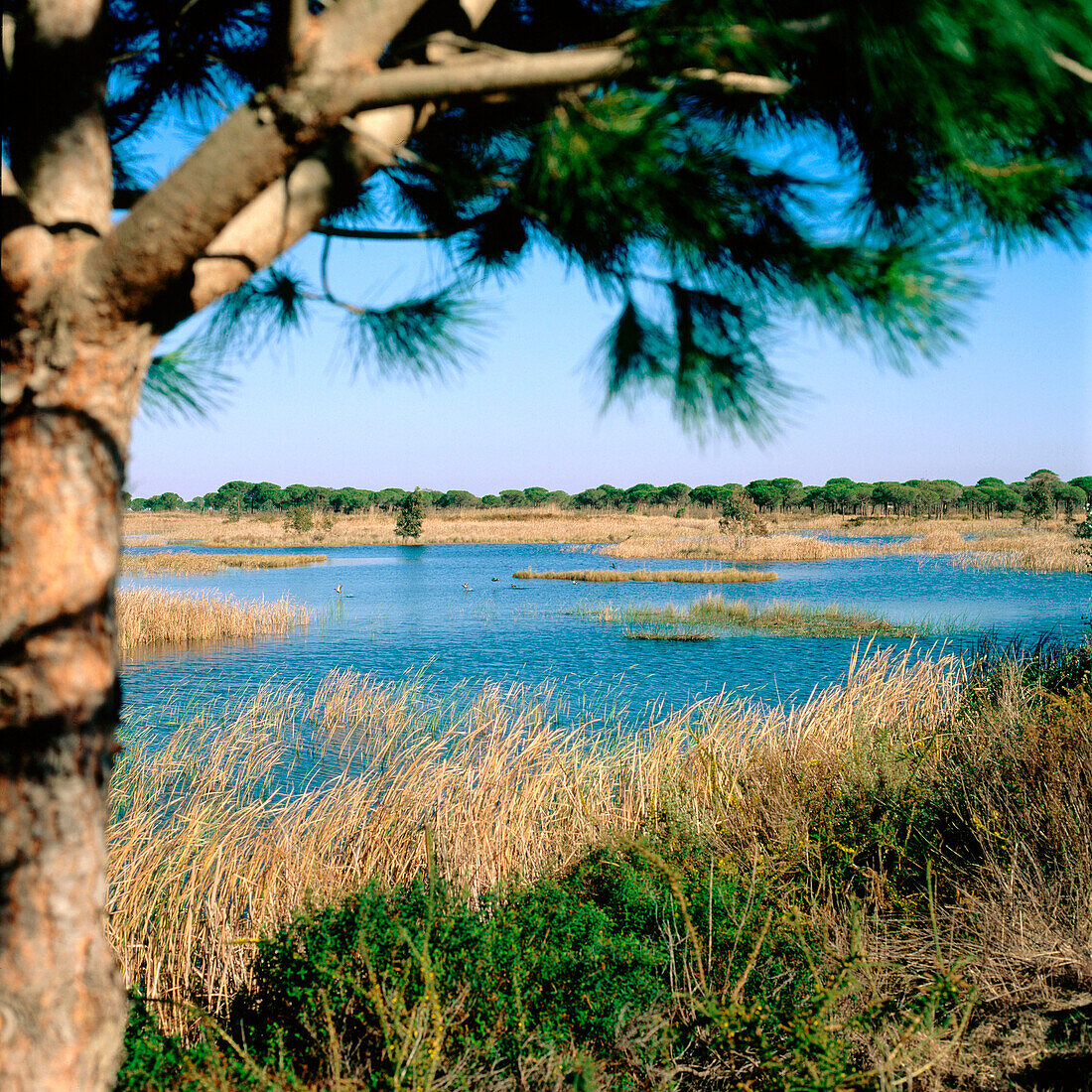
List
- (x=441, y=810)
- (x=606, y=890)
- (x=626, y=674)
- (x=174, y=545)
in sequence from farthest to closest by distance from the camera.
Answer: (x=174, y=545), (x=626, y=674), (x=441, y=810), (x=606, y=890)

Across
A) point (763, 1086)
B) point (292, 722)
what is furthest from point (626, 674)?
point (763, 1086)

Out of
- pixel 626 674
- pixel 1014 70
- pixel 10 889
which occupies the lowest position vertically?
pixel 626 674

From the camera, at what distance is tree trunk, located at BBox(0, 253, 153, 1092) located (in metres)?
1.68

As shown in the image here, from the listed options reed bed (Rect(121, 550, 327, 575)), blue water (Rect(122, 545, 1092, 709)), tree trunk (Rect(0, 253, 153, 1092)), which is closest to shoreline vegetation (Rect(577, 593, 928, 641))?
blue water (Rect(122, 545, 1092, 709))

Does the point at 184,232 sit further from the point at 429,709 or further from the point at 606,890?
the point at 429,709

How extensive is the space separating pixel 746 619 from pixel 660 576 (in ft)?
36.0

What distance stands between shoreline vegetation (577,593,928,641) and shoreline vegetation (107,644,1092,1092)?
12.0 m

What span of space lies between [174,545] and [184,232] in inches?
2416

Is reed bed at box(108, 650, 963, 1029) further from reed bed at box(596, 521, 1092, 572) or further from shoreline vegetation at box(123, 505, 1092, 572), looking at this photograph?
reed bed at box(596, 521, 1092, 572)

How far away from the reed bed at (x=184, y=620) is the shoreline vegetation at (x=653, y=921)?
38.9ft

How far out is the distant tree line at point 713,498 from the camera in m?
84.1

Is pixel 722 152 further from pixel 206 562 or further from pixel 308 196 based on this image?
pixel 206 562

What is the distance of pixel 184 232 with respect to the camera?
184 cm

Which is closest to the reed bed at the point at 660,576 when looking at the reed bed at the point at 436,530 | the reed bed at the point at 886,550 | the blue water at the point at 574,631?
the blue water at the point at 574,631
